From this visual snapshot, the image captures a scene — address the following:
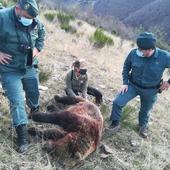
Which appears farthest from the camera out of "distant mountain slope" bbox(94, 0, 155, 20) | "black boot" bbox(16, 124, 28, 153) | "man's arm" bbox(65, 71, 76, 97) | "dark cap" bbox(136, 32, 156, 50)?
"distant mountain slope" bbox(94, 0, 155, 20)

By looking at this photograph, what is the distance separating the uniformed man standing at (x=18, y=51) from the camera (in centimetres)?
528

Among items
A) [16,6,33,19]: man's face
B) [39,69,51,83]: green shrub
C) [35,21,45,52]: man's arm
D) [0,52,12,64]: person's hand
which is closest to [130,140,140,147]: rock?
[39,69,51,83]: green shrub

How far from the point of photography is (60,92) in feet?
23.8

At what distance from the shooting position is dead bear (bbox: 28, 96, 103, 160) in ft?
17.3

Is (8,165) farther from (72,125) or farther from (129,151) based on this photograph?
(129,151)

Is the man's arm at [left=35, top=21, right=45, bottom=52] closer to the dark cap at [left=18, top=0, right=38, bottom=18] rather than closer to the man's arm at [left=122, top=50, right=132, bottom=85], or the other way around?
the dark cap at [left=18, top=0, right=38, bottom=18]

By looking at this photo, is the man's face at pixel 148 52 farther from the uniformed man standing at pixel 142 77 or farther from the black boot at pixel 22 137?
the black boot at pixel 22 137

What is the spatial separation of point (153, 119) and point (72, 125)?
260 centimetres

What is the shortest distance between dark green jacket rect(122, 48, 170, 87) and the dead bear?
107 cm

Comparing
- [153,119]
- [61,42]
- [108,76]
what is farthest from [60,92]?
[61,42]

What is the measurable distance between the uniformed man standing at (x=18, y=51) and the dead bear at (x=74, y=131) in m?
0.31

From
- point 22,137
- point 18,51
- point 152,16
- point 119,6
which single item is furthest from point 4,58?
point 119,6

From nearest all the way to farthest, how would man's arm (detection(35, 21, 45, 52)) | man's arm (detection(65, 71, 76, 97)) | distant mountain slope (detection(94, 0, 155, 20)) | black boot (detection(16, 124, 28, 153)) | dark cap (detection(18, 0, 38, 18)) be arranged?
1. dark cap (detection(18, 0, 38, 18))
2. black boot (detection(16, 124, 28, 153))
3. man's arm (detection(35, 21, 45, 52))
4. man's arm (detection(65, 71, 76, 97))
5. distant mountain slope (detection(94, 0, 155, 20))

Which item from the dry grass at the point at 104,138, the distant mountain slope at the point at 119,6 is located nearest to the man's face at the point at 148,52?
the dry grass at the point at 104,138
